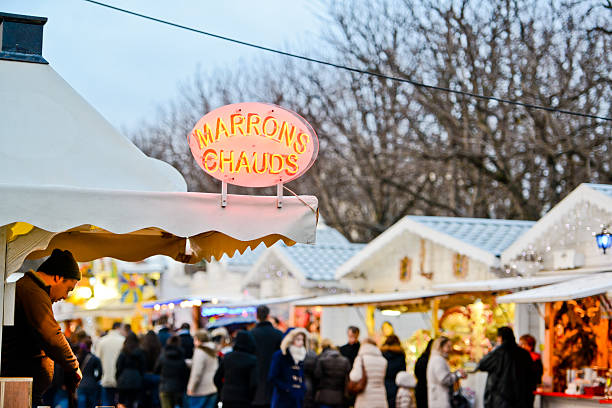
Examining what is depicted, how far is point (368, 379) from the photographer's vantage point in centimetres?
1248

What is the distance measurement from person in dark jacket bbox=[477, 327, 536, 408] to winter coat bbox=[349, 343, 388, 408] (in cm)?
151

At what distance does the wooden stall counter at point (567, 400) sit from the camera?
12289 mm

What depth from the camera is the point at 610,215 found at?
13.6 m

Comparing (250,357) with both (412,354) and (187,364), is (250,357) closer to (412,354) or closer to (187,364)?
(187,364)

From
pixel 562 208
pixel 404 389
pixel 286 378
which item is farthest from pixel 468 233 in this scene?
pixel 286 378

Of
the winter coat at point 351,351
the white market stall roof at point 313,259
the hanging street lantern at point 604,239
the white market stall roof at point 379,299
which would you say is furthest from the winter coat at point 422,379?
the white market stall roof at point 313,259

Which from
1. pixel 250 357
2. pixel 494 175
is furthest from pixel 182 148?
pixel 250 357

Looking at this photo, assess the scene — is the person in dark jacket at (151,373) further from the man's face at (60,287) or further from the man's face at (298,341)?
the man's face at (60,287)

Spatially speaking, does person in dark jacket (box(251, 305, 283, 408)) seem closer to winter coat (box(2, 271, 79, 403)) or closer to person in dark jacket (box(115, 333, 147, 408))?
person in dark jacket (box(115, 333, 147, 408))

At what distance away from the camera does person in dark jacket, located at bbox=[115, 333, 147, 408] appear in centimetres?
1573

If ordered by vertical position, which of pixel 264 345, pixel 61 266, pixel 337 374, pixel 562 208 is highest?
pixel 562 208

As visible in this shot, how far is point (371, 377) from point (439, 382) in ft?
3.65

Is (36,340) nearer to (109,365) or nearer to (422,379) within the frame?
(422,379)

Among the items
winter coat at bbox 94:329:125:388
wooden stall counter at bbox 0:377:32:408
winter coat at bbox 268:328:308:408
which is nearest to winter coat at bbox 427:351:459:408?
winter coat at bbox 268:328:308:408
